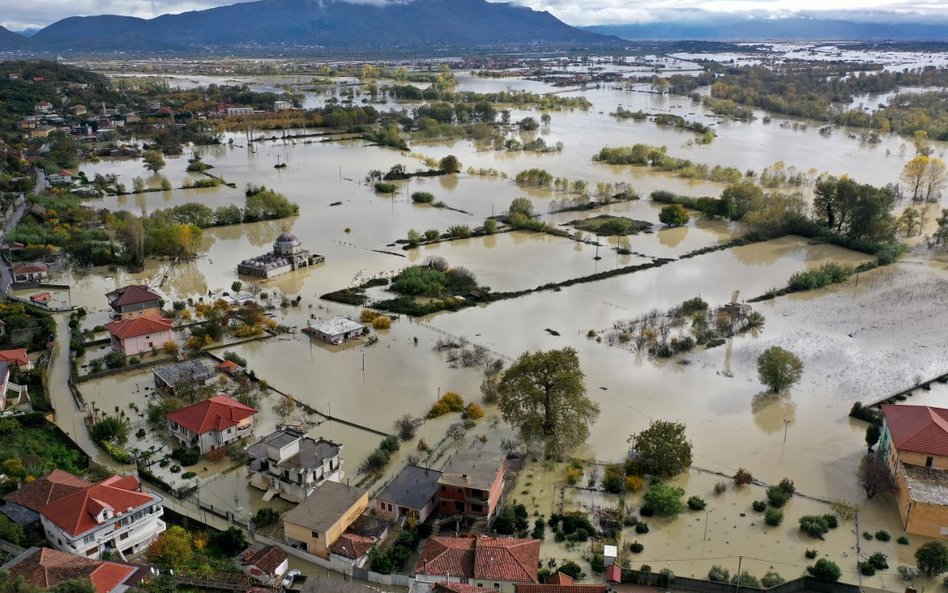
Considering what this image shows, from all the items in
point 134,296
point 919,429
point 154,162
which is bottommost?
point 919,429

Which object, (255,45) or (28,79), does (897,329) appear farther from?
(255,45)

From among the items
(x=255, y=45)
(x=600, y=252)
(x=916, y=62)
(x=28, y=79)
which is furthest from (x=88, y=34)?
(x=600, y=252)

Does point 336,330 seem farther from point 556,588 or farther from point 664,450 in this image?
point 556,588

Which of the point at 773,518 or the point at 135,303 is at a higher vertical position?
the point at 135,303

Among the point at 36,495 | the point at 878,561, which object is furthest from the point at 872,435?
the point at 36,495

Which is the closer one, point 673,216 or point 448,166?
point 673,216

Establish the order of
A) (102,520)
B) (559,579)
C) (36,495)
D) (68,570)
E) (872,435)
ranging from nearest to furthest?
1. (68,570)
2. (559,579)
3. (102,520)
4. (36,495)
5. (872,435)

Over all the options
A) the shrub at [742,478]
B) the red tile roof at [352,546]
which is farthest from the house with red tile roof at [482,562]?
the shrub at [742,478]
